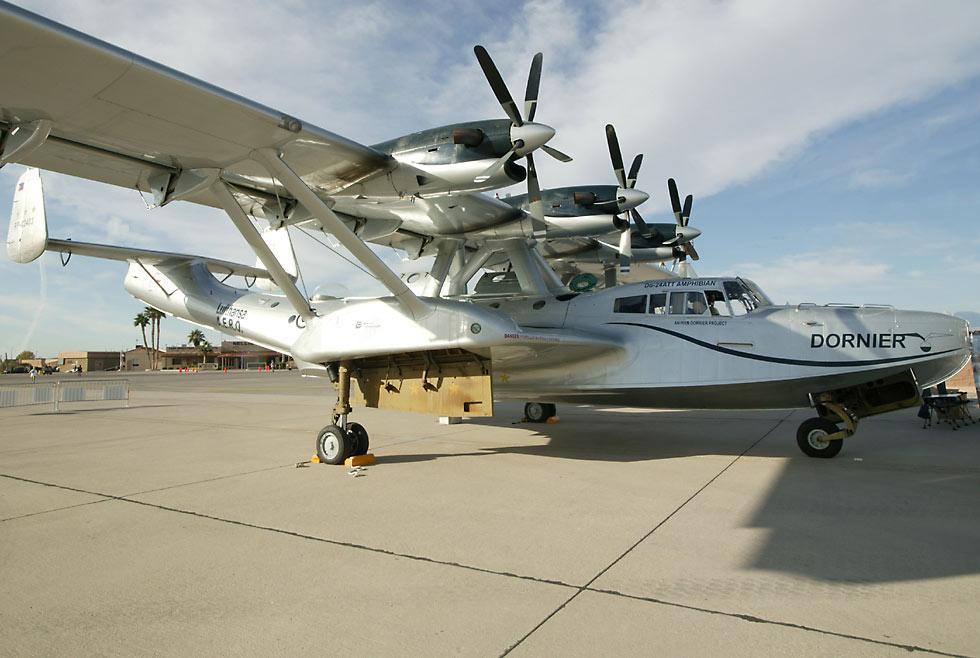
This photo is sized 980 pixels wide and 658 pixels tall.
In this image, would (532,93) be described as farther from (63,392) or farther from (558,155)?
(63,392)

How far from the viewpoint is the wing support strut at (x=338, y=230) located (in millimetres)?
6480

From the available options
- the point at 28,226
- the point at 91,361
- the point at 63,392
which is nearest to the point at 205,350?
the point at 91,361

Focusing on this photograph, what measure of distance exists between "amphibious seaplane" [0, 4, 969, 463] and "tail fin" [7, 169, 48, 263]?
28 mm

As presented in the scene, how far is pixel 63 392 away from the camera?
703 inches

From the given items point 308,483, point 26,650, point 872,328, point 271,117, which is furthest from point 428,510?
point 872,328

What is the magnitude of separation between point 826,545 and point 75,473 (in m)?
8.07

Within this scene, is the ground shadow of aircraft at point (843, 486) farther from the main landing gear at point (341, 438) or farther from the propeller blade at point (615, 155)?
the propeller blade at point (615, 155)

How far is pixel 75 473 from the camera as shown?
7223 mm

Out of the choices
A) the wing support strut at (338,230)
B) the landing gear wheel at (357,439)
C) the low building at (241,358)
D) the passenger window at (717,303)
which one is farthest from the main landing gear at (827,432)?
the low building at (241,358)

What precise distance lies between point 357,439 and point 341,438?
27 centimetres

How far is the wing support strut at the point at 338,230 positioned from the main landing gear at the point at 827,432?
5.29 metres

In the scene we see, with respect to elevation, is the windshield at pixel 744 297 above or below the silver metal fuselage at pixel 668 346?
above

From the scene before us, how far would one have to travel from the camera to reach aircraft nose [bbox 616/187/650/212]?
10.4m

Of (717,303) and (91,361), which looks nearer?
(717,303)
